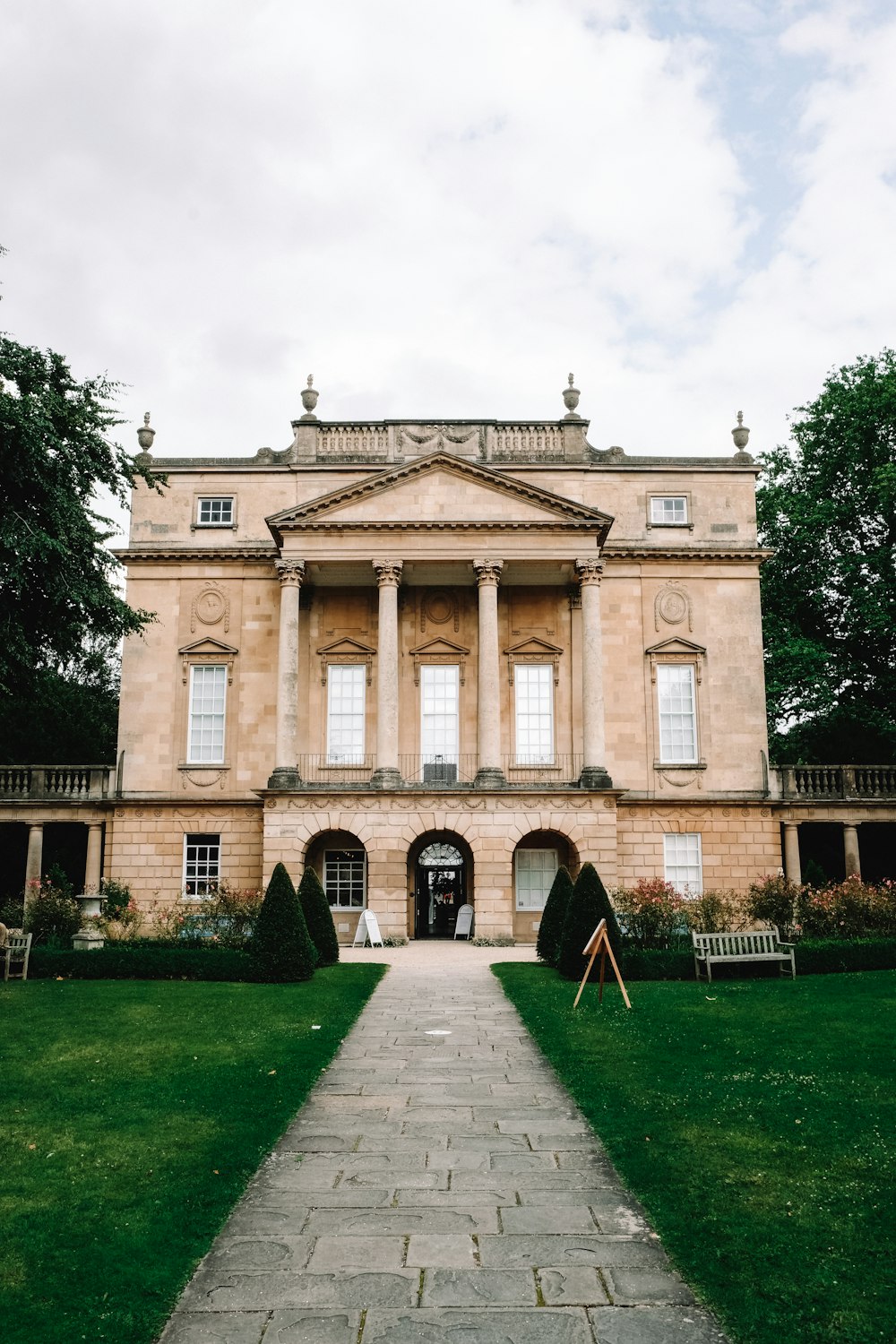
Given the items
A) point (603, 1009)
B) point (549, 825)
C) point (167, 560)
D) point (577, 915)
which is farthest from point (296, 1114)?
point (167, 560)

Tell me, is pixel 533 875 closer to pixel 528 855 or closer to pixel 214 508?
pixel 528 855

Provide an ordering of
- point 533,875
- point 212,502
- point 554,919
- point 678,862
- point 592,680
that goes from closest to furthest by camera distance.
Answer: point 554,919 → point 592,680 → point 533,875 → point 678,862 → point 212,502

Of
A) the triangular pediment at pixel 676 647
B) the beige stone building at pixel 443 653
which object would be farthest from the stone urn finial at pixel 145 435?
the triangular pediment at pixel 676 647

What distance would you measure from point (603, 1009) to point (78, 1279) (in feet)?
35.0

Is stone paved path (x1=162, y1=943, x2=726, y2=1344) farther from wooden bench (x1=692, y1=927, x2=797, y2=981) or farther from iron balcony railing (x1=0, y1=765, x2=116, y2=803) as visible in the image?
iron balcony railing (x1=0, y1=765, x2=116, y2=803)

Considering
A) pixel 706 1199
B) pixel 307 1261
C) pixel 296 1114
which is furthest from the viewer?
pixel 296 1114

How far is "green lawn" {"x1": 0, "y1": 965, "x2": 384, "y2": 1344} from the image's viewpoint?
18.0ft

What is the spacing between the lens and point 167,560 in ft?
109

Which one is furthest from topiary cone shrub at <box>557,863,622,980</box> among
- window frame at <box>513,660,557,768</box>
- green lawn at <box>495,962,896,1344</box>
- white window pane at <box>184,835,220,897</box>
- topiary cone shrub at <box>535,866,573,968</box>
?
white window pane at <box>184,835,220,897</box>

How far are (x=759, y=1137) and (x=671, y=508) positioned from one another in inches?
1089

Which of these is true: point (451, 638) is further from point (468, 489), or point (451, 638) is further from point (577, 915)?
point (577, 915)

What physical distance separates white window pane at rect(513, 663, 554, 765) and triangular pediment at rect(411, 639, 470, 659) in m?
1.81

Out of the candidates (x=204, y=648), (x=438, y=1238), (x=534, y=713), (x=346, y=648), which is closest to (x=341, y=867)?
(x=346, y=648)

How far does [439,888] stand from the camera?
3466 cm
